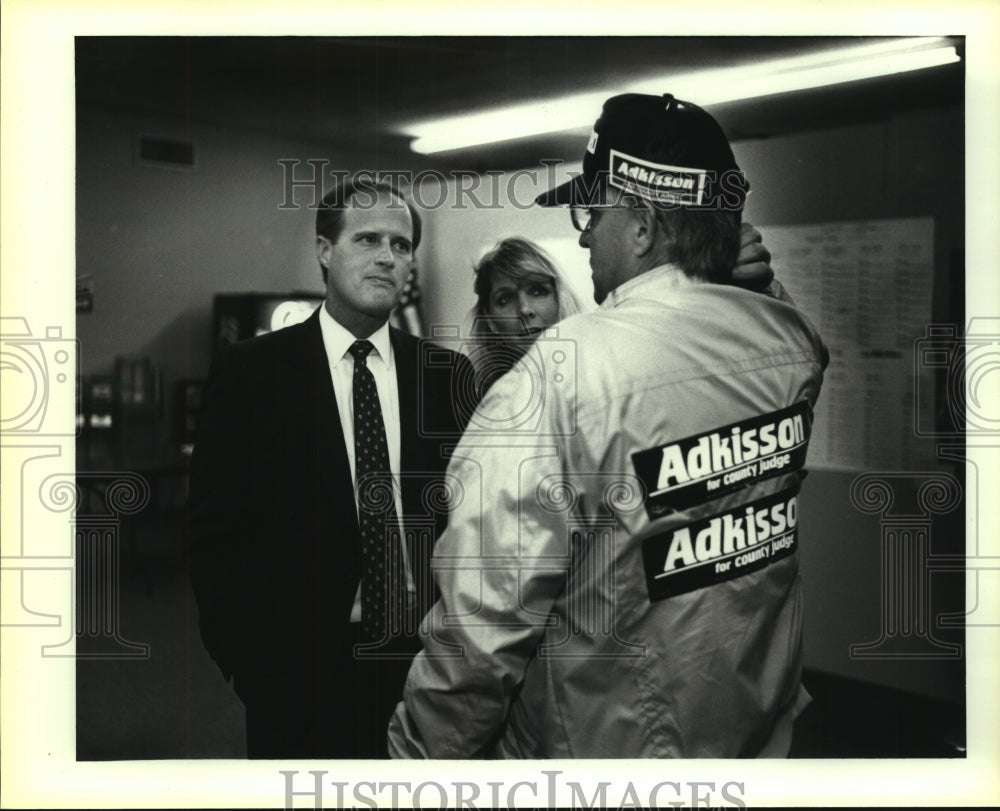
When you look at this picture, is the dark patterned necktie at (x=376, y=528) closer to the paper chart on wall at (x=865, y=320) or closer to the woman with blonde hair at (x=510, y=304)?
the woman with blonde hair at (x=510, y=304)

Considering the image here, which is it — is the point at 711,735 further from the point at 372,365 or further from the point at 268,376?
the point at 268,376

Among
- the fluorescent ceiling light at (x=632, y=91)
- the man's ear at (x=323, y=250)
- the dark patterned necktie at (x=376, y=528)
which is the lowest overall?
the dark patterned necktie at (x=376, y=528)

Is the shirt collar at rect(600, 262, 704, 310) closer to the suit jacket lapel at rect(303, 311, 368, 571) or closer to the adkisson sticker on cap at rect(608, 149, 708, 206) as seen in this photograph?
the adkisson sticker on cap at rect(608, 149, 708, 206)

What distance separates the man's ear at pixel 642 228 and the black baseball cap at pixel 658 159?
1.4 inches

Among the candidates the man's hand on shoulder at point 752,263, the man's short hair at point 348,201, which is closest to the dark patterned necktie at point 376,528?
the man's short hair at point 348,201

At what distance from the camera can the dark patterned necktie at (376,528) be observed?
8.90 ft

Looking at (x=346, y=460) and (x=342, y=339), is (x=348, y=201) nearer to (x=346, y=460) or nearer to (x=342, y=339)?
(x=342, y=339)

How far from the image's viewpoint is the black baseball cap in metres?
2.68

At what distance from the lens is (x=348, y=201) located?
2.72 metres

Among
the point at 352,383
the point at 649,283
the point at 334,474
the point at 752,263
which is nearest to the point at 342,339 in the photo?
the point at 352,383

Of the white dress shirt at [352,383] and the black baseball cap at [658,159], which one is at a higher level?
the black baseball cap at [658,159]

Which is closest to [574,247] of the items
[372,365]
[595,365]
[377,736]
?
[595,365]

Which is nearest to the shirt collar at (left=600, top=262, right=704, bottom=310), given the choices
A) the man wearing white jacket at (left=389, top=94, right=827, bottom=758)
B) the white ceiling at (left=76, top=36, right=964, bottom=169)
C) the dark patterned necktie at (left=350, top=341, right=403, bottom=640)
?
the man wearing white jacket at (left=389, top=94, right=827, bottom=758)

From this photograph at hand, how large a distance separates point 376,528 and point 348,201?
0.91 m
